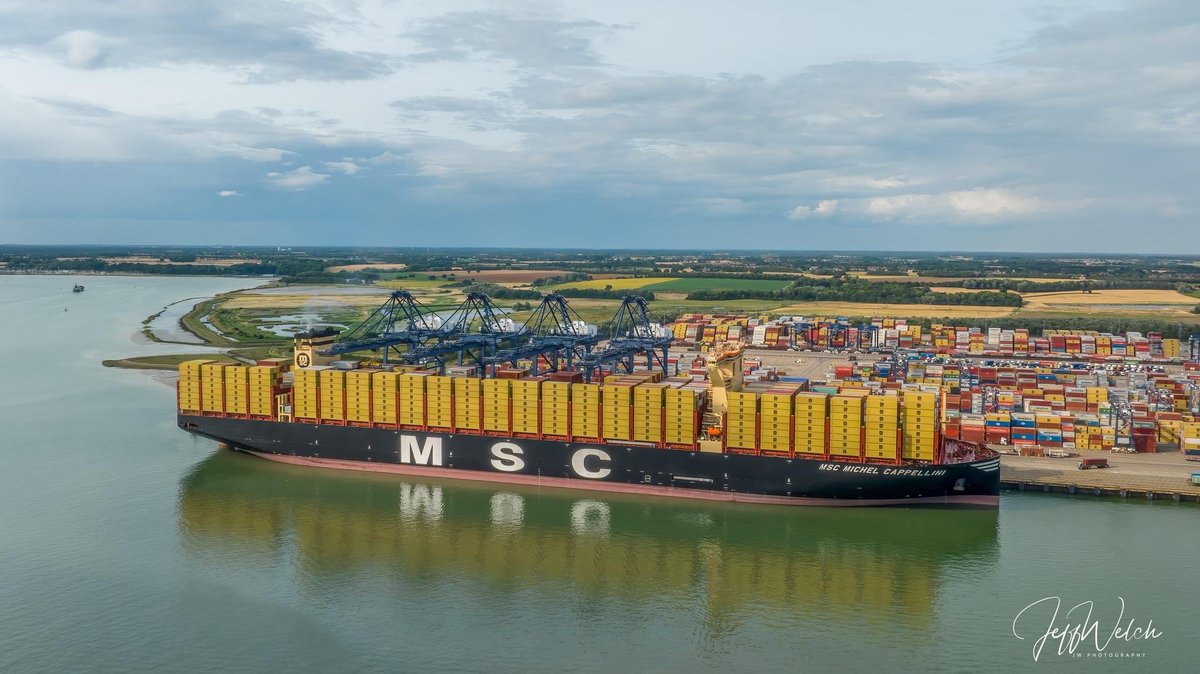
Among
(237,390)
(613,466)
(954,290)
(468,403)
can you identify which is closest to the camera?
(613,466)

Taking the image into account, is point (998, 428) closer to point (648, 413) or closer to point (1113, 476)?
point (1113, 476)

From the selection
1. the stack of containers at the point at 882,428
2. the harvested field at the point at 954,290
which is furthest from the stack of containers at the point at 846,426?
the harvested field at the point at 954,290

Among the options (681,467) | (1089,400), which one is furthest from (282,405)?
(1089,400)

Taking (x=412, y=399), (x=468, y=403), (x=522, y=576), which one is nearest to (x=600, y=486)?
(x=468, y=403)

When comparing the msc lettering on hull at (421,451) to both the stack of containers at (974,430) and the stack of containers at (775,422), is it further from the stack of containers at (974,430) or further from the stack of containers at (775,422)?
the stack of containers at (974,430)

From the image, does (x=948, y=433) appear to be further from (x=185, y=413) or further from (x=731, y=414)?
(x=185, y=413)

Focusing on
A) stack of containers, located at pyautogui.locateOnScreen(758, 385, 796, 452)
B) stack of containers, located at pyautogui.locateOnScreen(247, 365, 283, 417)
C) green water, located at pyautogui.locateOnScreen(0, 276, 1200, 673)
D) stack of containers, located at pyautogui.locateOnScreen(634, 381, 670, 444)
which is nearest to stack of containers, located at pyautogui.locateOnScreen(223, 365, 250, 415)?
stack of containers, located at pyautogui.locateOnScreen(247, 365, 283, 417)

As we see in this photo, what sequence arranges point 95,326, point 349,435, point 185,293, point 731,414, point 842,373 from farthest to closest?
point 185,293 → point 95,326 → point 842,373 → point 349,435 → point 731,414
